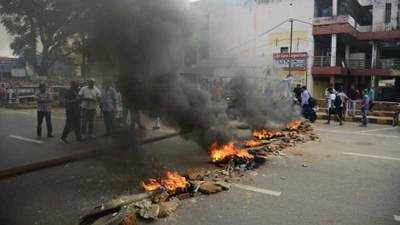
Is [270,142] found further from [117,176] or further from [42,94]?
[42,94]

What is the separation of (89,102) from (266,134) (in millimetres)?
5911

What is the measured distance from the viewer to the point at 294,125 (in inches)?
566

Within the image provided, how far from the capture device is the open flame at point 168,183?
625 centimetres

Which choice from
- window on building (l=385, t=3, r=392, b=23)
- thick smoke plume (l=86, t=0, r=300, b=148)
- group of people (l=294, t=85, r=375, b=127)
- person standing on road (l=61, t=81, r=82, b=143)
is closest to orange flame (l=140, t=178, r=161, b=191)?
thick smoke plume (l=86, t=0, r=300, b=148)

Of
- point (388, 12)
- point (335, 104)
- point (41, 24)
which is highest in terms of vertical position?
point (388, 12)

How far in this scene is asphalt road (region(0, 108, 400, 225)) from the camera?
5.37 m

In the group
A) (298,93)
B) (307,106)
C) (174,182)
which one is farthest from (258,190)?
(298,93)

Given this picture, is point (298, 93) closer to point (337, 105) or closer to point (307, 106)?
point (307, 106)

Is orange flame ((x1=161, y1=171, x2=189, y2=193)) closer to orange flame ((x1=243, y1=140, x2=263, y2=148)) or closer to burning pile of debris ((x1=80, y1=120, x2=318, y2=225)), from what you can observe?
burning pile of debris ((x1=80, y1=120, x2=318, y2=225))

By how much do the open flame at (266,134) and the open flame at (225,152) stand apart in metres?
2.85

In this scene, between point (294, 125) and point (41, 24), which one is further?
point (294, 125)

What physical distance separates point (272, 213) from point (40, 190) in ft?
13.3

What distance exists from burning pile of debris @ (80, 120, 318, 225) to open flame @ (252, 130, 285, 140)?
0.60 m

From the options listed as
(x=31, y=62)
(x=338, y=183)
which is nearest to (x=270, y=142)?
(x=338, y=183)
